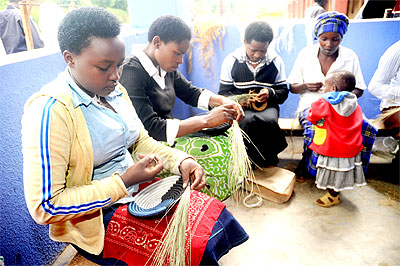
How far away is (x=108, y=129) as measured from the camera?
1223 millimetres

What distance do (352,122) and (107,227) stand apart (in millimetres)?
2042

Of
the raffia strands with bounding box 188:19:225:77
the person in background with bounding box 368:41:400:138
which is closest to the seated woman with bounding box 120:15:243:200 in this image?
the person in background with bounding box 368:41:400:138

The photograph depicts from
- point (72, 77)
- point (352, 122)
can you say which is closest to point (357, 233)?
point (352, 122)

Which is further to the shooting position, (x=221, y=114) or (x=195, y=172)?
(x=221, y=114)

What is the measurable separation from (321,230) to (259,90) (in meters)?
1.37

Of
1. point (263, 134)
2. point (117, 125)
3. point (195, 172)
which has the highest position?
point (117, 125)

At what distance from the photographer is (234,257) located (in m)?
2.02

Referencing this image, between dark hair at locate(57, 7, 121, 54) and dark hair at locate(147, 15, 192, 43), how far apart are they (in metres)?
0.79

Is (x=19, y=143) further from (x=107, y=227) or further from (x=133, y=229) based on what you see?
(x=133, y=229)

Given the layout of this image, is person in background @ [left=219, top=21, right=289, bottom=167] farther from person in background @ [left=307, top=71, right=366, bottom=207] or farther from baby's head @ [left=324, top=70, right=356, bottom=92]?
baby's head @ [left=324, top=70, right=356, bottom=92]

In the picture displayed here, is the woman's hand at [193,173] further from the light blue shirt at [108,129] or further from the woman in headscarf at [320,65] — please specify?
the woman in headscarf at [320,65]

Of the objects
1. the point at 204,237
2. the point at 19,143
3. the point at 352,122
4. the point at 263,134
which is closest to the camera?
the point at 204,237

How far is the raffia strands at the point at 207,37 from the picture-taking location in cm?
357

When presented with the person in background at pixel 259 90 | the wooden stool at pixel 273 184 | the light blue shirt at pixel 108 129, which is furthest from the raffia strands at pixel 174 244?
the person in background at pixel 259 90
